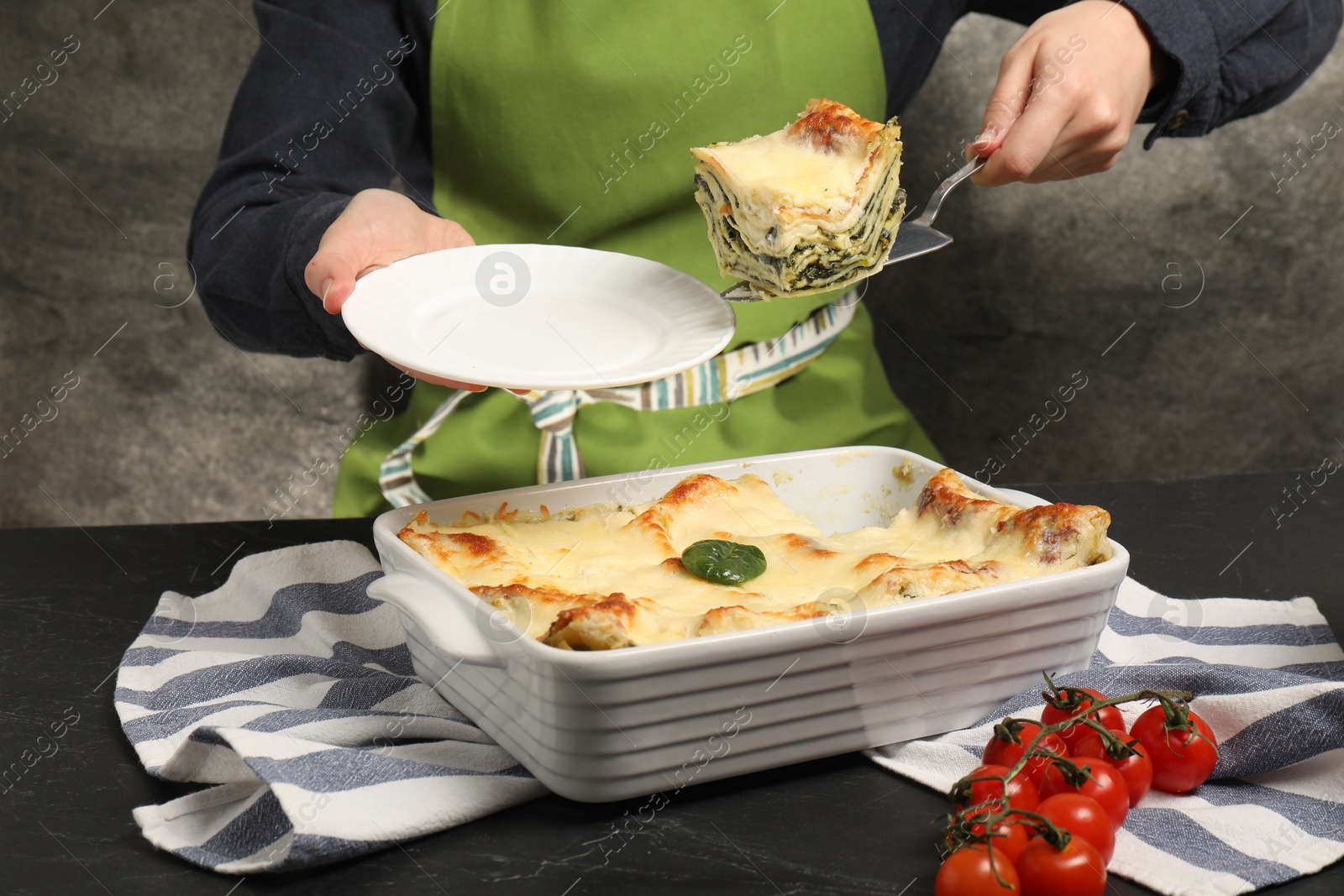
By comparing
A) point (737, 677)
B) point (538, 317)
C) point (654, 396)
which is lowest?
point (654, 396)

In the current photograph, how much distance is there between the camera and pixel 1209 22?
1.46 meters

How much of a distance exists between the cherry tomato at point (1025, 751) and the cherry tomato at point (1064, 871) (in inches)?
3.8

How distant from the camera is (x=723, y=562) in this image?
104 centimetres

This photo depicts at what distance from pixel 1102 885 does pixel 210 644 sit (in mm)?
876

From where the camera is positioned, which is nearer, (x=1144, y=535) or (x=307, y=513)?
(x=1144, y=535)

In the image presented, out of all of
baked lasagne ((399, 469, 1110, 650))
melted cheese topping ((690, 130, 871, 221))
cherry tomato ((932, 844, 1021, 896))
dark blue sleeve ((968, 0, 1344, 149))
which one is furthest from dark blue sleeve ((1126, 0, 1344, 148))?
cherry tomato ((932, 844, 1021, 896))

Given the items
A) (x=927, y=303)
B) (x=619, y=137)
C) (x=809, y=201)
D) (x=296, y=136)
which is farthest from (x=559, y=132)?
(x=927, y=303)

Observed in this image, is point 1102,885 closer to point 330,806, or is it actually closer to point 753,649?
point 753,649

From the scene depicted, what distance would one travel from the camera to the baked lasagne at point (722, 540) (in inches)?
36.7

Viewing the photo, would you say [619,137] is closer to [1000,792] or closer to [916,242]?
[916,242]

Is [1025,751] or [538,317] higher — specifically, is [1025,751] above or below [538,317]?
below

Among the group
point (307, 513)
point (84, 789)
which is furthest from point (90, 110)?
point (84, 789)

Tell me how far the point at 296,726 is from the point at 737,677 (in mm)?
376

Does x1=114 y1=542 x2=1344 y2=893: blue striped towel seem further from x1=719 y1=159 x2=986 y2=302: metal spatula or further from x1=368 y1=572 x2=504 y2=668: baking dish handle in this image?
x1=719 y1=159 x2=986 y2=302: metal spatula
